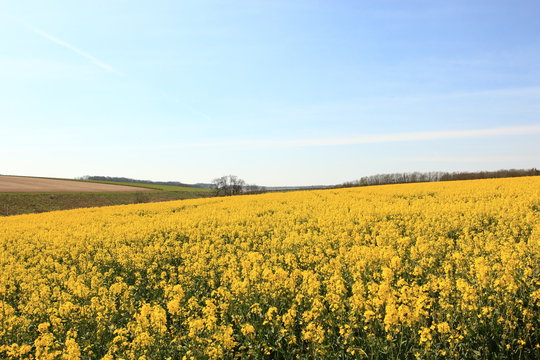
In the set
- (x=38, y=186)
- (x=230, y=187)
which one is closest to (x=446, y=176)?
(x=230, y=187)

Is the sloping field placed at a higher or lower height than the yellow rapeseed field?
higher

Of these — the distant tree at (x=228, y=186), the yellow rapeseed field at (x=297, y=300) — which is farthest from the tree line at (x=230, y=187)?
the yellow rapeseed field at (x=297, y=300)

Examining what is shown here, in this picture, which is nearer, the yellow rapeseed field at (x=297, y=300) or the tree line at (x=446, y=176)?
the yellow rapeseed field at (x=297, y=300)

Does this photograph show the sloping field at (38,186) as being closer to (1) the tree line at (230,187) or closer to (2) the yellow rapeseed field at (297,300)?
(1) the tree line at (230,187)

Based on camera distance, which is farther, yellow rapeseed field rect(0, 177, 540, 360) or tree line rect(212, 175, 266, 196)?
tree line rect(212, 175, 266, 196)

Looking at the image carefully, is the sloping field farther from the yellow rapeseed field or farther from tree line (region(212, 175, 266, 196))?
the yellow rapeseed field

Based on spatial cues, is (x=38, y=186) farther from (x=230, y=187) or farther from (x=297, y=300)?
(x=297, y=300)

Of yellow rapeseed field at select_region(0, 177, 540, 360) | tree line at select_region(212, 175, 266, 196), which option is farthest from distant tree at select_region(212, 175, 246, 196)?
yellow rapeseed field at select_region(0, 177, 540, 360)

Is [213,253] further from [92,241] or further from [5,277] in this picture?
[92,241]

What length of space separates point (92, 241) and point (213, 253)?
22.5 feet

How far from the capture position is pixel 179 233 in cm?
1385

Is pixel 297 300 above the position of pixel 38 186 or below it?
below

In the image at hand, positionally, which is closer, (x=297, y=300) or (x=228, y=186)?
(x=297, y=300)

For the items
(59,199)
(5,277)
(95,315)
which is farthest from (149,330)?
(59,199)
